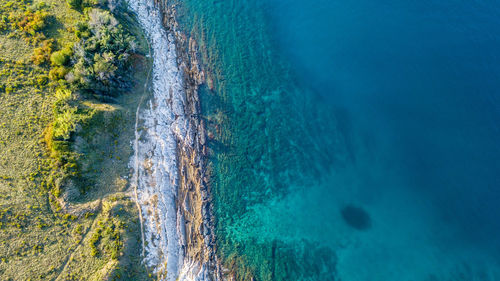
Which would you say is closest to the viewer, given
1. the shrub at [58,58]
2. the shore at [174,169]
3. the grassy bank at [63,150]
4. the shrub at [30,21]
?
the grassy bank at [63,150]

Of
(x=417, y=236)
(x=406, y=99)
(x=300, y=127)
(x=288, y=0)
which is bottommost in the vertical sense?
(x=417, y=236)

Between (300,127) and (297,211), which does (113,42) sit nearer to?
(300,127)

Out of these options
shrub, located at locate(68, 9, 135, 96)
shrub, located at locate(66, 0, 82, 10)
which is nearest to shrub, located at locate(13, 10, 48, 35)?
shrub, located at locate(66, 0, 82, 10)

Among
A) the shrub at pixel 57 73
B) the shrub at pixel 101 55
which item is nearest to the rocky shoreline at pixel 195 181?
the shrub at pixel 101 55

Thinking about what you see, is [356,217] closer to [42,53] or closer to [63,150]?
[63,150]

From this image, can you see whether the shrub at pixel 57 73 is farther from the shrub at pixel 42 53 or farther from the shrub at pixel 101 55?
the shrub at pixel 42 53

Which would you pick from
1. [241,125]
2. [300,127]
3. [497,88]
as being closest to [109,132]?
[241,125]

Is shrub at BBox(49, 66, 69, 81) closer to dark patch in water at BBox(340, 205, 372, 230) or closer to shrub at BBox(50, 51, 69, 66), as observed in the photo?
shrub at BBox(50, 51, 69, 66)
